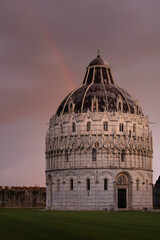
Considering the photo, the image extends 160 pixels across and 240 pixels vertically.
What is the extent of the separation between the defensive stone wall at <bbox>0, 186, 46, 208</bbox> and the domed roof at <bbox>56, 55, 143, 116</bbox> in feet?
83.2

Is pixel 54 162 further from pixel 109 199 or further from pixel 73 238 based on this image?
pixel 73 238

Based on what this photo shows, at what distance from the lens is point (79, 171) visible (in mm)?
100312

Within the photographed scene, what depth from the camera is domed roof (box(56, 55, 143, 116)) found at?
103188mm

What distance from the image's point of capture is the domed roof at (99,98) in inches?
4063

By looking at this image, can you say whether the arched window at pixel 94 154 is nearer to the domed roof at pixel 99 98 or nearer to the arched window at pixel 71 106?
the domed roof at pixel 99 98

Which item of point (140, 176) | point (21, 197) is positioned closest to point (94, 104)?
point (140, 176)

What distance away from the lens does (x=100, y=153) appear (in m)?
99.4

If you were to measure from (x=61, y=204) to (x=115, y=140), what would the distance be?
726 inches

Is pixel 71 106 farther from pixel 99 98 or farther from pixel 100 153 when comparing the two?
pixel 100 153

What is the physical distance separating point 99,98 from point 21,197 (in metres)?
36.0

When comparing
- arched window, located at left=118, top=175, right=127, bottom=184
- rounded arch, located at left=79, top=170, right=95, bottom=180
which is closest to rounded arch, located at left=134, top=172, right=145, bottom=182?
arched window, located at left=118, top=175, right=127, bottom=184

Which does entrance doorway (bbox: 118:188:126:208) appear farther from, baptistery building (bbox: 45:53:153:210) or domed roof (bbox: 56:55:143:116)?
domed roof (bbox: 56:55:143:116)

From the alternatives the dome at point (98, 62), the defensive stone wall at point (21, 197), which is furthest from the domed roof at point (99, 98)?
the defensive stone wall at point (21, 197)

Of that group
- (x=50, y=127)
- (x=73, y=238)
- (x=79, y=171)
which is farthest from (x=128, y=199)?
(x=73, y=238)
